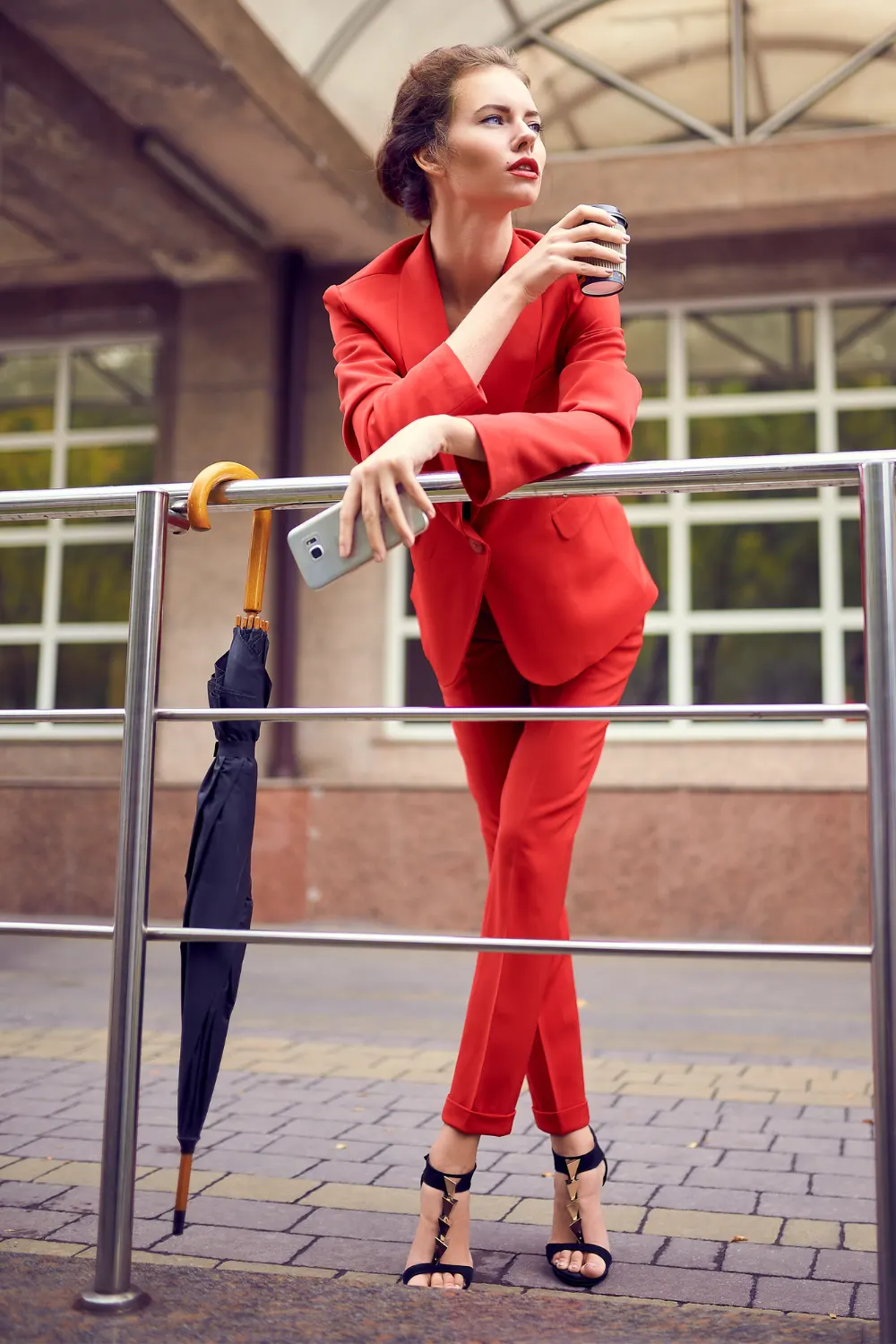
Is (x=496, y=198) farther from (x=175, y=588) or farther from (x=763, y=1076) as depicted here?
(x=175, y=588)

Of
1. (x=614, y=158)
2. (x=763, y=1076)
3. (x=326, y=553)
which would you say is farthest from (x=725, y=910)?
(x=326, y=553)

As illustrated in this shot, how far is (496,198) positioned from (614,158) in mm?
6744

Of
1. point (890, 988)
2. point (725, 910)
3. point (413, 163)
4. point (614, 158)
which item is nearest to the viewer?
point (890, 988)

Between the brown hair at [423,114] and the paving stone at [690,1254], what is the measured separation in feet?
6.60

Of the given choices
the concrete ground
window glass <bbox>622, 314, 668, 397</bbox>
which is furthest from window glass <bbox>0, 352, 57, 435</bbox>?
the concrete ground

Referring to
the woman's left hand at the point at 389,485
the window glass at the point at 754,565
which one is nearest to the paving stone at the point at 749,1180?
the woman's left hand at the point at 389,485

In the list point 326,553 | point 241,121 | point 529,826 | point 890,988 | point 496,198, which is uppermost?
point 241,121

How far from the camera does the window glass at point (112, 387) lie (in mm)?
9508

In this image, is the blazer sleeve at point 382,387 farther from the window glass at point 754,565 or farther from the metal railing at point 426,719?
the window glass at point 754,565

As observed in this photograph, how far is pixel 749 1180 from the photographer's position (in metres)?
2.99

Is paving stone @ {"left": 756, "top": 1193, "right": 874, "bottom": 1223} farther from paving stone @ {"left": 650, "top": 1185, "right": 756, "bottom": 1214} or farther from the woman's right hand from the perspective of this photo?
the woman's right hand

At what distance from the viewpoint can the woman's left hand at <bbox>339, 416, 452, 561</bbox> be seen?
6.21 feet

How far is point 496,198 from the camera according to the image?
89.2 inches

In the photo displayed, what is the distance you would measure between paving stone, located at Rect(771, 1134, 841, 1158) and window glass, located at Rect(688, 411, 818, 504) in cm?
587
